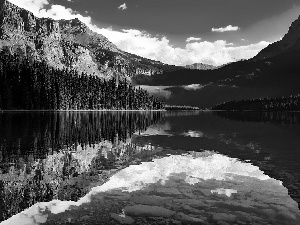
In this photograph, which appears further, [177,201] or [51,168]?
[51,168]

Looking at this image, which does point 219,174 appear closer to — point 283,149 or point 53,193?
point 53,193

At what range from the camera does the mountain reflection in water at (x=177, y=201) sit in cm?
1769

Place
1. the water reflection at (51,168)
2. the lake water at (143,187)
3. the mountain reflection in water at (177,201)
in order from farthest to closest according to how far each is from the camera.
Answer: the water reflection at (51,168), the lake water at (143,187), the mountain reflection in water at (177,201)

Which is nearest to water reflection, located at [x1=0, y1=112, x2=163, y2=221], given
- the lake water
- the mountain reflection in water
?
the lake water

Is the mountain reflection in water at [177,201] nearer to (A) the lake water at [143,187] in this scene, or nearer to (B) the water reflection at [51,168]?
(A) the lake water at [143,187]

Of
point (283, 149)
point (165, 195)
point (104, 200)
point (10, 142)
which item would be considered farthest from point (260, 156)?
point (10, 142)

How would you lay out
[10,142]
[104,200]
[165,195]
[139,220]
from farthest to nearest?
[10,142]
[165,195]
[104,200]
[139,220]

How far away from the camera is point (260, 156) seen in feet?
138

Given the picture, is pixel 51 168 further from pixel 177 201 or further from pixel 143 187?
pixel 177 201

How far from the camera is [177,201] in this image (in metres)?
21.0

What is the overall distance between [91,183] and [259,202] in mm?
12025

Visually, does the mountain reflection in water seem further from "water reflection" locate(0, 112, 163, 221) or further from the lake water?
"water reflection" locate(0, 112, 163, 221)

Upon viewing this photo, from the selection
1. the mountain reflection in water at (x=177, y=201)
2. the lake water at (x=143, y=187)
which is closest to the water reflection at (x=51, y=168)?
the lake water at (x=143, y=187)

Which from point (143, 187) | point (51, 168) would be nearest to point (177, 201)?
point (143, 187)
